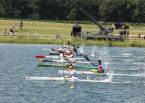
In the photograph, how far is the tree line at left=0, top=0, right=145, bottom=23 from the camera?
161 meters

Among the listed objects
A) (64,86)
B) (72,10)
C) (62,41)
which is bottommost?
(64,86)

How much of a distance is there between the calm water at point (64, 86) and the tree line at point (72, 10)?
82682 mm

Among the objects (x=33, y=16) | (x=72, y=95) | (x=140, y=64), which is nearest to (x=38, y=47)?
(x=140, y=64)

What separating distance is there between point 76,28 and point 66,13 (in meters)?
59.9

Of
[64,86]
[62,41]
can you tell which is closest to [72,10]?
[62,41]

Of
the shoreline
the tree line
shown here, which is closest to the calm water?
the shoreline

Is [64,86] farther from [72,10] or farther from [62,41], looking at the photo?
[72,10]

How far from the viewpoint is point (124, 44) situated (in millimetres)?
102438

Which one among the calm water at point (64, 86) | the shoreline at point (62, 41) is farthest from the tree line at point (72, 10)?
the calm water at point (64, 86)

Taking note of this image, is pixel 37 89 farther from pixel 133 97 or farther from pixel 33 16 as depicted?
pixel 33 16

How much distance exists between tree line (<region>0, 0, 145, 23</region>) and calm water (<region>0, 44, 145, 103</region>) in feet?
271

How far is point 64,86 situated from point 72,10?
11776 centimetres

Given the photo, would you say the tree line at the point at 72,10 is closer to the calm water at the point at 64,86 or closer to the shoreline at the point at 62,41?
the shoreline at the point at 62,41

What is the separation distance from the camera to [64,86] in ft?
164
